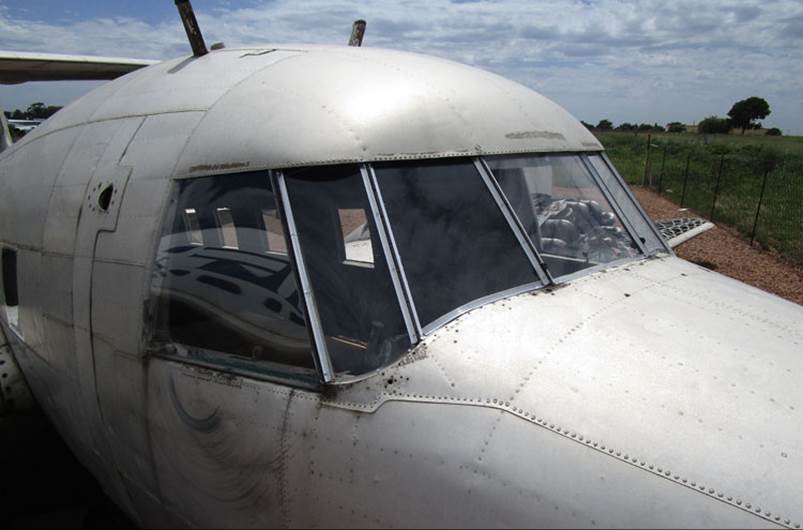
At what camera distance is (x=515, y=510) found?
6.15ft

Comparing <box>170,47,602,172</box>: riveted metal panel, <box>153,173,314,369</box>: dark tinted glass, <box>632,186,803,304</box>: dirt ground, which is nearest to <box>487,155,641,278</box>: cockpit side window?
<box>170,47,602,172</box>: riveted metal panel

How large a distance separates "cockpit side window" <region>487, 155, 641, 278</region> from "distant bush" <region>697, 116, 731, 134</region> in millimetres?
81970

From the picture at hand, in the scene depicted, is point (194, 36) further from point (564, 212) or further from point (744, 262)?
point (744, 262)

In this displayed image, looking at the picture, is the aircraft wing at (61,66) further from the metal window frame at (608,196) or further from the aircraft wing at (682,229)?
the aircraft wing at (682,229)

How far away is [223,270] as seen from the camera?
292 centimetres

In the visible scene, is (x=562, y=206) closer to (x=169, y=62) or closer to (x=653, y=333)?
(x=653, y=333)

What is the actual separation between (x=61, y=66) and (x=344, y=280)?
562 cm

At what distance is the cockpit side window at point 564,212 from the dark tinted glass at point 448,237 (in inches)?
7.3

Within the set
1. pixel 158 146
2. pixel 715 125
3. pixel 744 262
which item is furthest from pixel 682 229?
pixel 715 125

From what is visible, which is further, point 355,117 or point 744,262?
point 744,262

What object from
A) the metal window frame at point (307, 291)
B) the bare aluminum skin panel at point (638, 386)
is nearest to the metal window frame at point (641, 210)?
the bare aluminum skin panel at point (638, 386)

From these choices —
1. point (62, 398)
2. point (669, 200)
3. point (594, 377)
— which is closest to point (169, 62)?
point (62, 398)

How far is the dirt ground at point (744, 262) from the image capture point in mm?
10750

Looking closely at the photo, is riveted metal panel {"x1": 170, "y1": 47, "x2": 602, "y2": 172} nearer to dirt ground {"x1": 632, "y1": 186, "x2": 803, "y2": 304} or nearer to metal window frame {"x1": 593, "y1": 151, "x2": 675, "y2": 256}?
metal window frame {"x1": 593, "y1": 151, "x2": 675, "y2": 256}
